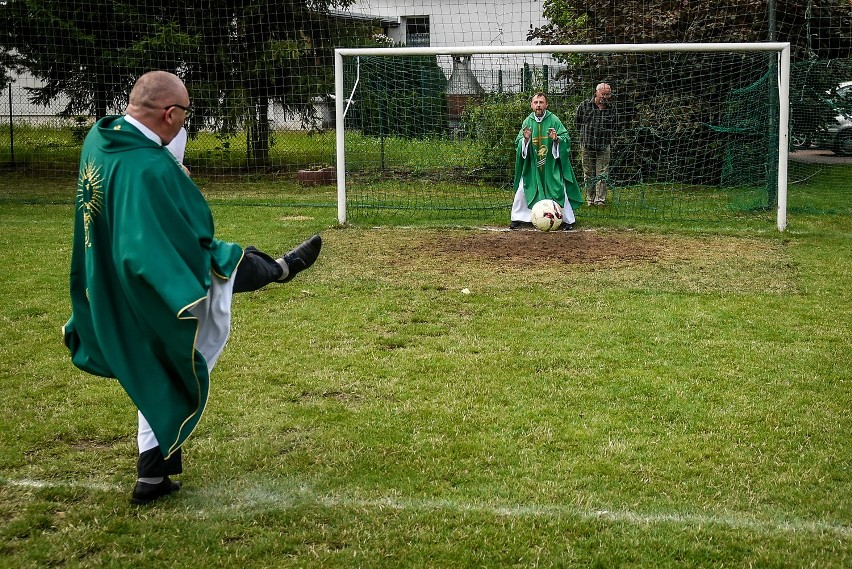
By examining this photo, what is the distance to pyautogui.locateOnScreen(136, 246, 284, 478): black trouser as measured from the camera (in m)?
4.21

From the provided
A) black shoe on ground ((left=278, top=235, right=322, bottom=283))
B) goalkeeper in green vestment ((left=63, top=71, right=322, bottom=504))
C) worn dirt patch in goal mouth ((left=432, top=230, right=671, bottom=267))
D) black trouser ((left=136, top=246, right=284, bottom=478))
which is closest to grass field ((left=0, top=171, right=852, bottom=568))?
black trouser ((left=136, top=246, right=284, bottom=478))

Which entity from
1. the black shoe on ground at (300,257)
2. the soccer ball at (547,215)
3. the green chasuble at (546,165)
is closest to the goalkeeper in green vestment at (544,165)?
the green chasuble at (546,165)

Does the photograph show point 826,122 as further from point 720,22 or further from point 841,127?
point 720,22

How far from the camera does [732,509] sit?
412 cm

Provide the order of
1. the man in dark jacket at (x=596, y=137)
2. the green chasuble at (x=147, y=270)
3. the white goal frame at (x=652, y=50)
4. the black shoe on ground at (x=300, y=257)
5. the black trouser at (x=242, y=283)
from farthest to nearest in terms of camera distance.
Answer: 1. the man in dark jacket at (x=596, y=137)
2. the white goal frame at (x=652, y=50)
3. the black shoe on ground at (x=300, y=257)
4. the black trouser at (x=242, y=283)
5. the green chasuble at (x=147, y=270)

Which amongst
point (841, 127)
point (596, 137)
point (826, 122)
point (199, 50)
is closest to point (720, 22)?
point (826, 122)

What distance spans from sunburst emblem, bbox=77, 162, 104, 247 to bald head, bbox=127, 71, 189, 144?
0.97 ft

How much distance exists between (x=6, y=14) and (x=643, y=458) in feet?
56.8

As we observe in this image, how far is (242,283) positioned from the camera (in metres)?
4.41

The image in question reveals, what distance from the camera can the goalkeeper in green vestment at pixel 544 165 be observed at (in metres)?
12.2

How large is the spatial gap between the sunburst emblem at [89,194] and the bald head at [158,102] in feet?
0.97

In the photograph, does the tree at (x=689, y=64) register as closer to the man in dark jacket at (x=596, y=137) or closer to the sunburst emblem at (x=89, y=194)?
the man in dark jacket at (x=596, y=137)

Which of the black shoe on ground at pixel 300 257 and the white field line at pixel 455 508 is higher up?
the black shoe on ground at pixel 300 257

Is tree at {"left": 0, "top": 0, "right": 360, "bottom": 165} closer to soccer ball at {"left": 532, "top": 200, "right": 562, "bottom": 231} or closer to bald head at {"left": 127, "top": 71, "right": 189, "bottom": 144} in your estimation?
soccer ball at {"left": 532, "top": 200, "right": 562, "bottom": 231}
